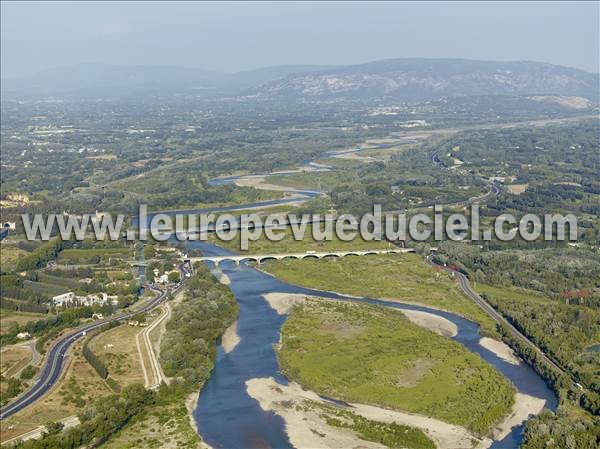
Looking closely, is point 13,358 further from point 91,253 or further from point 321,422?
point 91,253

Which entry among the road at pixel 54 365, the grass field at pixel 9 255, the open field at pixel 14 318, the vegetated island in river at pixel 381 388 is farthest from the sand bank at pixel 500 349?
the grass field at pixel 9 255

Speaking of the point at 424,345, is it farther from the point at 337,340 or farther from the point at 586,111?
the point at 586,111

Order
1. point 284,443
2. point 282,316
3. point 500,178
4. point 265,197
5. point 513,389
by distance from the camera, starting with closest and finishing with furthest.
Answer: point 284,443
point 513,389
point 282,316
point 265,197
point 500,178

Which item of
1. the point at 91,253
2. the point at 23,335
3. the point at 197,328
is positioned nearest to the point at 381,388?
the point at 197,328

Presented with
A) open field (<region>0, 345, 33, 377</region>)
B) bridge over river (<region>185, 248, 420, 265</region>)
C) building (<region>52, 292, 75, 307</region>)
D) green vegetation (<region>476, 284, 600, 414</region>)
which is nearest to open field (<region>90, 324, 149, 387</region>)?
open field (<region>0, 345, 33, 377</region>)

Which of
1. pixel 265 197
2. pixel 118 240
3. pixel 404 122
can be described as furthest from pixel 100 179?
pixel 404 122

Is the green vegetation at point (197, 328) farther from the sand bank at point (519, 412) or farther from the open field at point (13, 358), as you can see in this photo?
the sand bank at point (519, 412)
